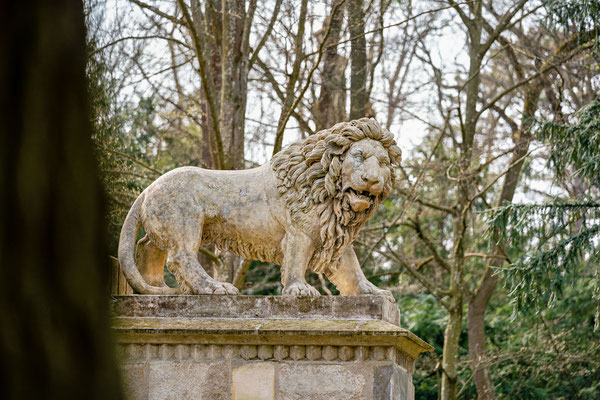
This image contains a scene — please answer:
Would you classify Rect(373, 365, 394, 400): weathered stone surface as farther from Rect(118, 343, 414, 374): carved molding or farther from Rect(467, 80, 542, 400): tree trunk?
Rect(467, 80, 542, 400): tree trunk

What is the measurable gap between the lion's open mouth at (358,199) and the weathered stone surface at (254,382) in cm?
114

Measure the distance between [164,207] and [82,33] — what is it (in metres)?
4.91

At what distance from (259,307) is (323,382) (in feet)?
2.07

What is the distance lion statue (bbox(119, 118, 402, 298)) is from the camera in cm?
582

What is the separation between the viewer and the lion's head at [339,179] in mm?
5762

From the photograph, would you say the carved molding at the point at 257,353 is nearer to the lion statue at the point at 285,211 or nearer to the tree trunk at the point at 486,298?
the lion statue at the point at 285,211

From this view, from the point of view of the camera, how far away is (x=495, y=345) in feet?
53.0

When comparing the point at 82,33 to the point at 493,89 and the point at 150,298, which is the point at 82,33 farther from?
the point at 493,89

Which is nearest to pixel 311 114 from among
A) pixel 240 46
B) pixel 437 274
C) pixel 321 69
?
pixel 321 69

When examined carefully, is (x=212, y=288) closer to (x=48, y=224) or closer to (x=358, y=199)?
(x=358, y=199)

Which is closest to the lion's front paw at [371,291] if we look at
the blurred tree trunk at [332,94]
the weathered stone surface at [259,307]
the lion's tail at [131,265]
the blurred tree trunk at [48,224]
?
the weathered stone surface at [259,307]

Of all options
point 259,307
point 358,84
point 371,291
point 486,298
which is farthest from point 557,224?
point 259,307

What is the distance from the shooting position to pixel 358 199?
575cm

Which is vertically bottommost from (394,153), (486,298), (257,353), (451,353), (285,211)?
(451,353)
